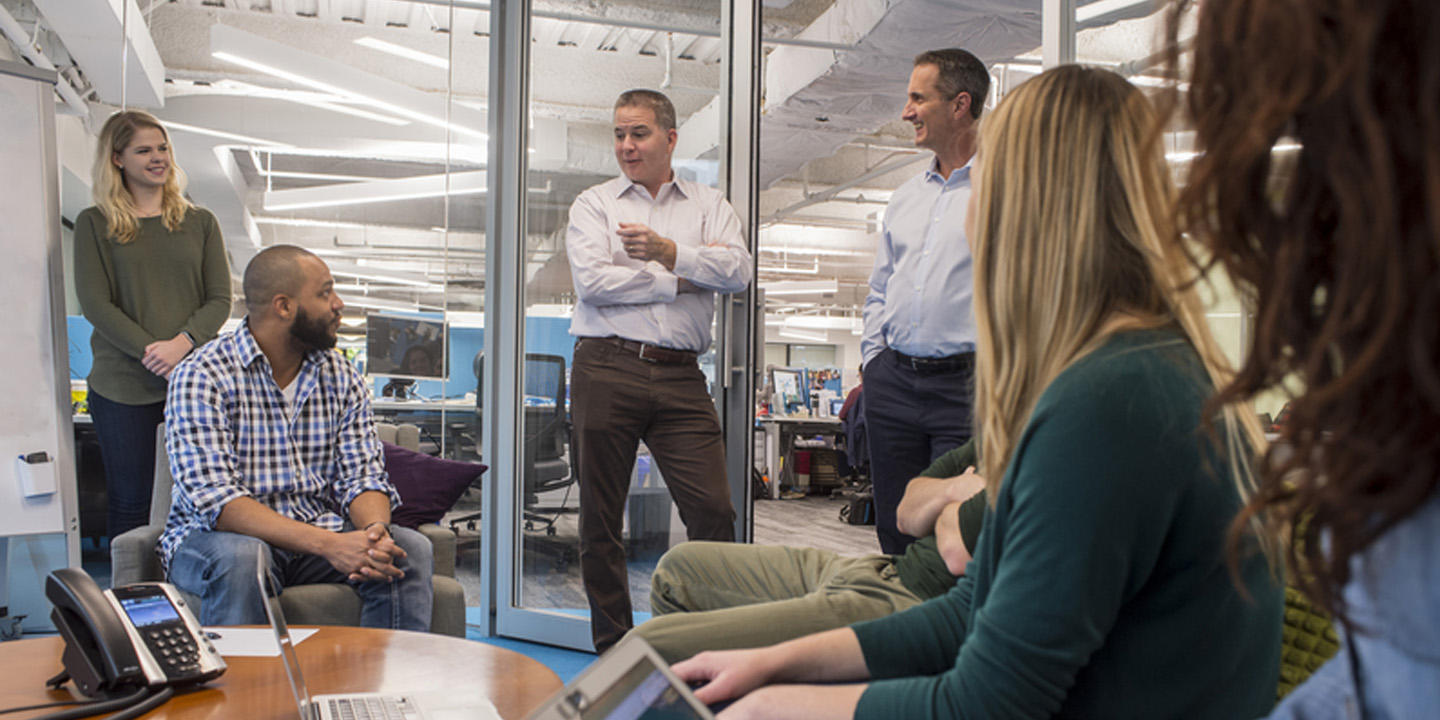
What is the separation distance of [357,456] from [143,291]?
1.00 metres

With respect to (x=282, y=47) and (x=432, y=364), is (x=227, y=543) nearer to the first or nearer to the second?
(x=432, y=364)

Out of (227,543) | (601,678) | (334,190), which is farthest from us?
(334,190)

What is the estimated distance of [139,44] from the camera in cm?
434

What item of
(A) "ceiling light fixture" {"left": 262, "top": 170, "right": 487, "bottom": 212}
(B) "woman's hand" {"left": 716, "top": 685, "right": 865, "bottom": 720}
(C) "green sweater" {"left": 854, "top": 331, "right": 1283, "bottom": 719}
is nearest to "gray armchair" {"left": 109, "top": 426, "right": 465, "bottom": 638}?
(B) "woman's hand" {"left": 716, "top": 685, "right": 865, "bottom": 720}

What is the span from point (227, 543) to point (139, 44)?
11.0ft

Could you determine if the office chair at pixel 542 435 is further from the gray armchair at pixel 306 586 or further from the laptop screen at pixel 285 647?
the laptop screen at pixel 285 647

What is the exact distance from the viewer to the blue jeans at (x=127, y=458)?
8.95ft

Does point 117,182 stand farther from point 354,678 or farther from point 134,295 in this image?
point 354,678

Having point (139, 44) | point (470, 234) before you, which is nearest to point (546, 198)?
point (470, 234)

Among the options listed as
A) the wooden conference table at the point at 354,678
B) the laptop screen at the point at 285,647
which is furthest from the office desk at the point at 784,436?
the laptop screen at the point at 285,647

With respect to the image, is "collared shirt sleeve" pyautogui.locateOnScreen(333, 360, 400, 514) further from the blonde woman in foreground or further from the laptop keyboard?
the blonde woman in foreground

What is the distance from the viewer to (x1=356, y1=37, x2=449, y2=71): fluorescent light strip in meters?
4.92

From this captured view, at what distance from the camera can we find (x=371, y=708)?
1250 millimetres

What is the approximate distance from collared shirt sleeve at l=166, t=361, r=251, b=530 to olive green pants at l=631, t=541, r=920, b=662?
1103mm
